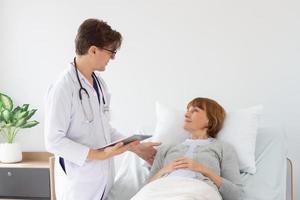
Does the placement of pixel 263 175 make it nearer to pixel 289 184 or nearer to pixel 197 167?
pixel 289 184

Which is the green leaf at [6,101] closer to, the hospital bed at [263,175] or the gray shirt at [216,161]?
the hospital bed at [263,175]

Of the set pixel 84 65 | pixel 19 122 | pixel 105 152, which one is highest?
pixel 84 65

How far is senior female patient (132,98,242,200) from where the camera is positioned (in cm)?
167

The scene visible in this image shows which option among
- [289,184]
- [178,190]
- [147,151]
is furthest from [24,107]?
[289,184]

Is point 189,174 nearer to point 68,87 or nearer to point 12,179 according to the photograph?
point 68,87

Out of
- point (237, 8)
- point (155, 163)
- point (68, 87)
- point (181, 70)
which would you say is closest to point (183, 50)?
point (181, 70)

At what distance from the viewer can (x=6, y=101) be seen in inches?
117

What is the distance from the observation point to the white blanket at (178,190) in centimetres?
161

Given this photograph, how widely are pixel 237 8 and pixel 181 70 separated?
1.77 feet

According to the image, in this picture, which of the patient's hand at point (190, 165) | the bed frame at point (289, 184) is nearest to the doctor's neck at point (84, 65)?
the patient's hand at point (190, 165)

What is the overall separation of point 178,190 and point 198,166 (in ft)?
0.93

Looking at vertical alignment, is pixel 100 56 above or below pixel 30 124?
above

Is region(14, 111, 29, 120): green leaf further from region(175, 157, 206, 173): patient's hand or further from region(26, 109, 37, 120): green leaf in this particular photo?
region(175, 157, 206, 173): patient's hand

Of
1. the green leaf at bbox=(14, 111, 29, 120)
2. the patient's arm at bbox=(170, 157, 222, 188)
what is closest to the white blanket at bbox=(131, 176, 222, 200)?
the patient's arm at bbox=(170, 157, 222, 188)
